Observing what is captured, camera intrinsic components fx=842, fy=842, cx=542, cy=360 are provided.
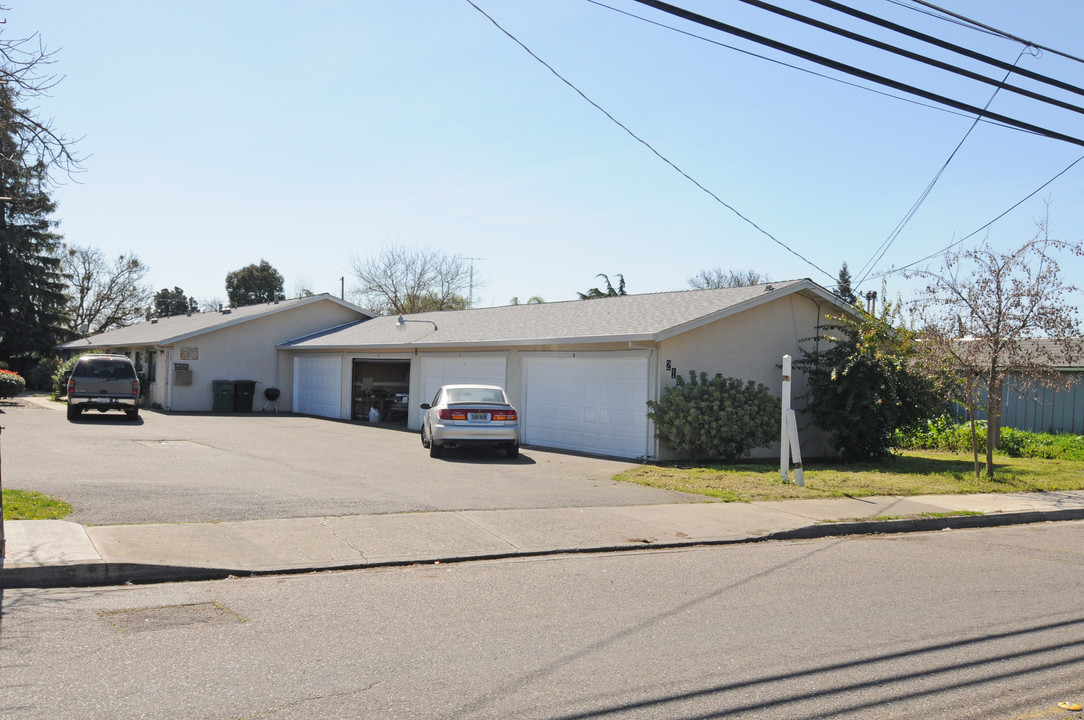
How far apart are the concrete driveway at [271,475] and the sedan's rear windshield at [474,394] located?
1215 mm

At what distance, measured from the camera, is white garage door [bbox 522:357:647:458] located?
57.8 ft

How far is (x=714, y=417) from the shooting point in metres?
16.8

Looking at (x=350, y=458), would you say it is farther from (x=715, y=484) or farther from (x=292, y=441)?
(x=715, y=484)

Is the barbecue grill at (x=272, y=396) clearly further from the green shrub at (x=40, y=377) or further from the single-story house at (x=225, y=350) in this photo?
the green shrub at (x=40, y=377)

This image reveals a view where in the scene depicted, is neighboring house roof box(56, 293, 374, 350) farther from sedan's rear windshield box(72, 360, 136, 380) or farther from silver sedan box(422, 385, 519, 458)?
silver sedan box(422, 385, 519, 458)

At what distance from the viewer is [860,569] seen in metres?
8.38

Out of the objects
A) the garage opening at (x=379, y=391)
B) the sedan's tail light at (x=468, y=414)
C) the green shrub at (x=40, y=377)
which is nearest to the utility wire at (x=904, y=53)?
the sedan's tail light at (x=468, y=414)

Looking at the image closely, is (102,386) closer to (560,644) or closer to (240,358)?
(240,358)

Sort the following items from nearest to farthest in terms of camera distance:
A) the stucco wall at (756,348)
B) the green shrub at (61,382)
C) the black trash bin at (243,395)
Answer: the stucco wall at (756,348) → the black trash bin at (243,395) → the green shrub at (61,382)

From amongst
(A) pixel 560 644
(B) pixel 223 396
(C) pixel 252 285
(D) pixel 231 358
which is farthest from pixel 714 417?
(C) pixel 252 285

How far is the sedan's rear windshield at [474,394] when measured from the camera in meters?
17.2

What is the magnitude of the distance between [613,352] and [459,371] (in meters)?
6.21

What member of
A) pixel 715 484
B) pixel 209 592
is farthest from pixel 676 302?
pixel 209 592

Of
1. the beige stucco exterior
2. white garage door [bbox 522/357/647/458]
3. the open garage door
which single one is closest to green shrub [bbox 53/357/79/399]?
the beige stucco exterior
